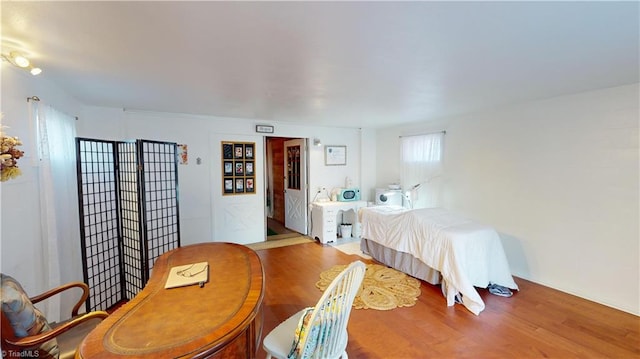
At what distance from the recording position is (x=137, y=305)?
4.74 ft

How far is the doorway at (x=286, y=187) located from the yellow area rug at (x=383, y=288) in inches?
85.4

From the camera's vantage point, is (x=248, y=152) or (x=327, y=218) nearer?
(x=248, y=152)

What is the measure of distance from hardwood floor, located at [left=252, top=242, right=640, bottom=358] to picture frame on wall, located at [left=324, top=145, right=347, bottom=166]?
298cm

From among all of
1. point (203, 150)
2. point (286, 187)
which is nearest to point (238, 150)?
point (203, 150)

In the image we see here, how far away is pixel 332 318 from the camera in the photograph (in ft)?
4.93

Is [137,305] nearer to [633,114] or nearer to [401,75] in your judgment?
[401,75]

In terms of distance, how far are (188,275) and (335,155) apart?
4.49m

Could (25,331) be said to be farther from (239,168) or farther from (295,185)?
(295,185)

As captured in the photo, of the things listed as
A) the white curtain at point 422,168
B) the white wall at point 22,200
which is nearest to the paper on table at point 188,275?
the white wall at point 22,200

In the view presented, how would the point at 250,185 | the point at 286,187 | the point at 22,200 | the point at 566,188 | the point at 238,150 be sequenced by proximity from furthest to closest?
the point at 286,187 → the point at 250,185 → the point at 238,150 → the point at 566,188 → the point at 22,200

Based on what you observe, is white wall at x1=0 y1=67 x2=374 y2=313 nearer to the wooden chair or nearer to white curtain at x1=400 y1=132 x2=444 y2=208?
the wooden chair

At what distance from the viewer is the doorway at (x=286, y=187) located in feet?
19.3

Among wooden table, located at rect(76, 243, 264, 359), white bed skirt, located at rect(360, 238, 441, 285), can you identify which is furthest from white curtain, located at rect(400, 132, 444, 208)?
wooden table, located at rect(76, 243, 264, 359)

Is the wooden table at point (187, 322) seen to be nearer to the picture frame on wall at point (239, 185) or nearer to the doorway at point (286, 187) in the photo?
the picture frame on wall at point (239, 185)
